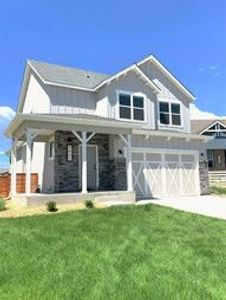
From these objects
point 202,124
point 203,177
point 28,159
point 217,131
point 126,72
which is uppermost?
point 202,124

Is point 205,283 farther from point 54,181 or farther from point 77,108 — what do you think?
point 77,108

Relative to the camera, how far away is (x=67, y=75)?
21938 mm

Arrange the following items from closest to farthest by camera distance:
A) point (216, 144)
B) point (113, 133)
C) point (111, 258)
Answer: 1. point (111, 258)
2. point (113, 133)
3. point (216, 144)

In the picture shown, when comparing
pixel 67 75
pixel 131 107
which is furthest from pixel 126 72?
pixel 67 75

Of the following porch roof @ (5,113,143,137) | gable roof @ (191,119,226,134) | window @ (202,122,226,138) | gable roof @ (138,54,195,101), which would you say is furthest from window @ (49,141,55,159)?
window @ (202,122,226,138)

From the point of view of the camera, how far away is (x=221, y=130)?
45.8 m

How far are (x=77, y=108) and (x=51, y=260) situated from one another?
14356 mm

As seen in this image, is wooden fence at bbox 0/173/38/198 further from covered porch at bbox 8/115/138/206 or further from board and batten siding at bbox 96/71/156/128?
board and batten siding at bbox 96/71/156/128

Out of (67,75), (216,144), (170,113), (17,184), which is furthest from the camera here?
(216,144)

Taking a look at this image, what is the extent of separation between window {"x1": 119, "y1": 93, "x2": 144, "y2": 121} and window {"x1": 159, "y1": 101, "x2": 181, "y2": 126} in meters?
1.83

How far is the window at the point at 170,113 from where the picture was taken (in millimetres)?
23125

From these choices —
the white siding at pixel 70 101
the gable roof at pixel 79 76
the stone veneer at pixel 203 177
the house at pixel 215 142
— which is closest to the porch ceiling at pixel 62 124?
the white siding at pixel 70 101

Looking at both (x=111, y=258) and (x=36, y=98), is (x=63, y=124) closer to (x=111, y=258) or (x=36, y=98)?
(x=36, y=98)

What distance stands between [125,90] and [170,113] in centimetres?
396
